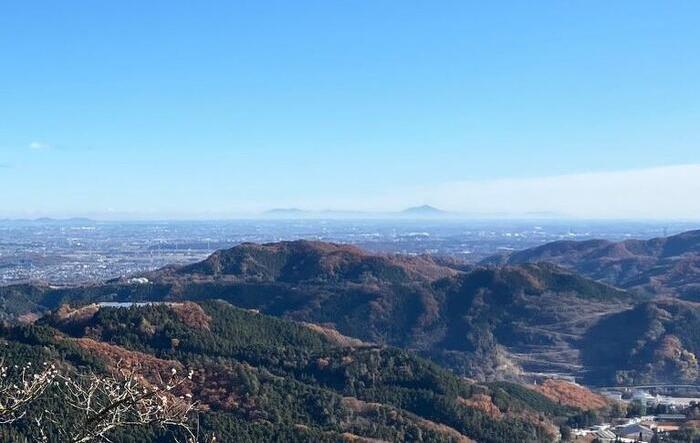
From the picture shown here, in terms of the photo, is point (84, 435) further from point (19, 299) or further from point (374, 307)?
point (19, 299)

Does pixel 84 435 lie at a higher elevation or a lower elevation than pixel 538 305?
higher

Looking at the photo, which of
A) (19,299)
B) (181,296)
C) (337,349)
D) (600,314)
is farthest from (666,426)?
(19,299)

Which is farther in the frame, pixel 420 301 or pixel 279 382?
pixel 420 301

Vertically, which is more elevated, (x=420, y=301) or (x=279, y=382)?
(x=279, y=382)

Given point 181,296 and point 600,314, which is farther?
point 181,296

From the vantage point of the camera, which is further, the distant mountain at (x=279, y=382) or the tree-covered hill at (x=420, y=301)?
the tree-covered hill at (x=420, y=301)

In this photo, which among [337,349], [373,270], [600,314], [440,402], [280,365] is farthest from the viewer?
[373,270]

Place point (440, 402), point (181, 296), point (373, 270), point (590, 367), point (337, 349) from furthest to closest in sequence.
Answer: point (373, 270) → point (181, 296) → point (590, 367) → point (337, 349) → point (440, 402)

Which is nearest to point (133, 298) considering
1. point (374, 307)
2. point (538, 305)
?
point (374, 307)

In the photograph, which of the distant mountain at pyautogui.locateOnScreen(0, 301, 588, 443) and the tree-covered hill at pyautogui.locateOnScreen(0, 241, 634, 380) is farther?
the tree-covered hill at pyautogui.locateOnScreen(0, 241, 634, 380)

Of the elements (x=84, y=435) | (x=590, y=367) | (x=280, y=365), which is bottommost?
(x=590, y=367)
